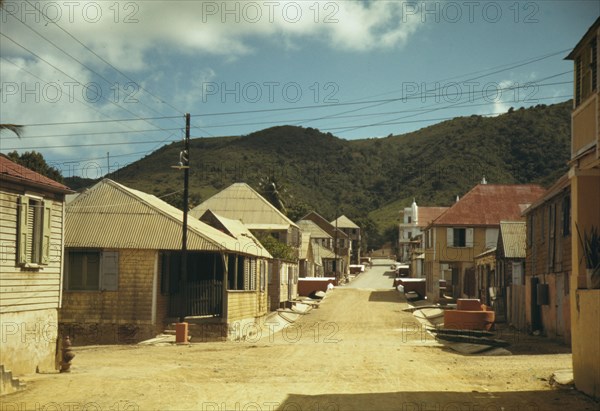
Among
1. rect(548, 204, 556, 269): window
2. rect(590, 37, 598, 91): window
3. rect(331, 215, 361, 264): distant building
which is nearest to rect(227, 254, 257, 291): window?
rect(548, 204, 556, 269): window

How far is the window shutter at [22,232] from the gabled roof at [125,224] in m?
10.9

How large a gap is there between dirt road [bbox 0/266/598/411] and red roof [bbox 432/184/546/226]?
26472mm

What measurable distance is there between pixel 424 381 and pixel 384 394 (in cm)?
223

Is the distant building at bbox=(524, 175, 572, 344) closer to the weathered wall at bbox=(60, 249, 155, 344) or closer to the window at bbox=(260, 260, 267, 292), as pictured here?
the window at bbox=(260, 260, 267, 292)

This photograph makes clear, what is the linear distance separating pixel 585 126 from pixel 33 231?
13078 millimetres

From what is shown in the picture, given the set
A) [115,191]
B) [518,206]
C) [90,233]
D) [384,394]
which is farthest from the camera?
[518,206]

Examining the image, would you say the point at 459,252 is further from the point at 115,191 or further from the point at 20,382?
the point at 20,382

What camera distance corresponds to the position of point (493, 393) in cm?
1455

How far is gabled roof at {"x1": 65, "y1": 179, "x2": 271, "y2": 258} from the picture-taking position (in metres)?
29.3

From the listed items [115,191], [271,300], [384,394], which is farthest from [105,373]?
[271,300]

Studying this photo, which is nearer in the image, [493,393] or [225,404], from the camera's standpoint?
[225,404]

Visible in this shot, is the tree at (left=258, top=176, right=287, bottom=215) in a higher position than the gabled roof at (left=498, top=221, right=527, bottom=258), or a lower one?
higher

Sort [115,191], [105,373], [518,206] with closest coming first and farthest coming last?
1. [105,373]
2. [115,191]
3. [518,206]

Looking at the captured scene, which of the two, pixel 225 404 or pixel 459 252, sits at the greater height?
pixel 459 252
